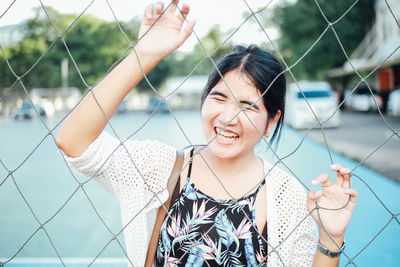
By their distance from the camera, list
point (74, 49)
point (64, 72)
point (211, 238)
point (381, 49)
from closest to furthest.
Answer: point (211, 238)
point (381, 49)
point (64, 72)
point (74, 49)

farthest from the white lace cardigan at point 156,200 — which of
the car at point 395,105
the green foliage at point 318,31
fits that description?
the green foliage at point 318,31

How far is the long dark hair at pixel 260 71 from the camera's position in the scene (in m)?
1.11

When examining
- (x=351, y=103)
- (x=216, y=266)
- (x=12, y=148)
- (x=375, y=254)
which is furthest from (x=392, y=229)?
(x=351, y=103)

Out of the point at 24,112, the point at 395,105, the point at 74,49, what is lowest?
the point at 395,105

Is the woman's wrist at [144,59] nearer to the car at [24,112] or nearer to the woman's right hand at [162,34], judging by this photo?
the woman's right hand at [162,34]

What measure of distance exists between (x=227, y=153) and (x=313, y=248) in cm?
38

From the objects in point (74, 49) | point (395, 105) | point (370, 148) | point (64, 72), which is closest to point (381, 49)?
point (395, 105)

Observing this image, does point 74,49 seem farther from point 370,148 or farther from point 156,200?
point 156,200

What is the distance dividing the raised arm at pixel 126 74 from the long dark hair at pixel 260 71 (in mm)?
262

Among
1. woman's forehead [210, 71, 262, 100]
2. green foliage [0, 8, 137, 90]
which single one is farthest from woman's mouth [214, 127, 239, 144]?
green foliage [0, 8, 137, 90]

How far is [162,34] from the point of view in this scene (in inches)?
36.6

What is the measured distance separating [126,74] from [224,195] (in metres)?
0.47

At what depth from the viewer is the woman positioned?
0.96 m

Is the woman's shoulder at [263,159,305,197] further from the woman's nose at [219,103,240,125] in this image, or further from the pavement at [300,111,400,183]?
the pavement at [300,111,400,183]
